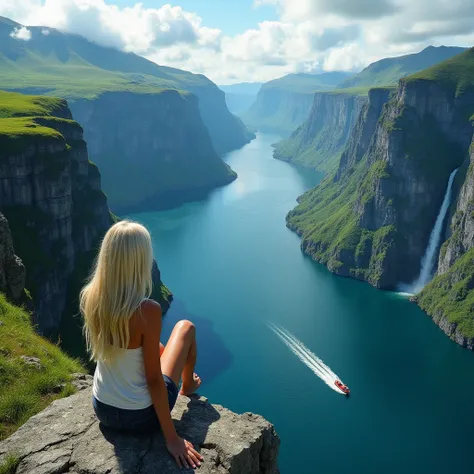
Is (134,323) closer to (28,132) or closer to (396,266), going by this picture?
(28,132)

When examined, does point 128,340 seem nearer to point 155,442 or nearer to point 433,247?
point 155,442

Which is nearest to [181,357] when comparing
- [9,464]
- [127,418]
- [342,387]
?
[127,418]

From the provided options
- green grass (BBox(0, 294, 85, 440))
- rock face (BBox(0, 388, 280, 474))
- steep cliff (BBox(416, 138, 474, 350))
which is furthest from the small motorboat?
rock face (BBox(0, 388, 280, 474))

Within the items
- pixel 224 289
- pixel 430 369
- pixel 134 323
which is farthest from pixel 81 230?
pixel 134 323

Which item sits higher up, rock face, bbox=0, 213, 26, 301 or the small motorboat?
rock face, bbox=0, 213, 26, 301

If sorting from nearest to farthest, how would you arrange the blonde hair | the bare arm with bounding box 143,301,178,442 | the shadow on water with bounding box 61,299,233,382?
the blonde hair
the bare arm with bounding box 143,301,178,442
the shadow on water with bounding box 61,299,233,382

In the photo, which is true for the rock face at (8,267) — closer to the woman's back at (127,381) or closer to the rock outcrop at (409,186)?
the woman's back at (127,381)

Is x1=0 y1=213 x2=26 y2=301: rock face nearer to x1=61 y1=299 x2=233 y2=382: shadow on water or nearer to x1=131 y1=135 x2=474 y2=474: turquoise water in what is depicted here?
x1=61 y1=299 x2=233 y2=382: shadow on water
